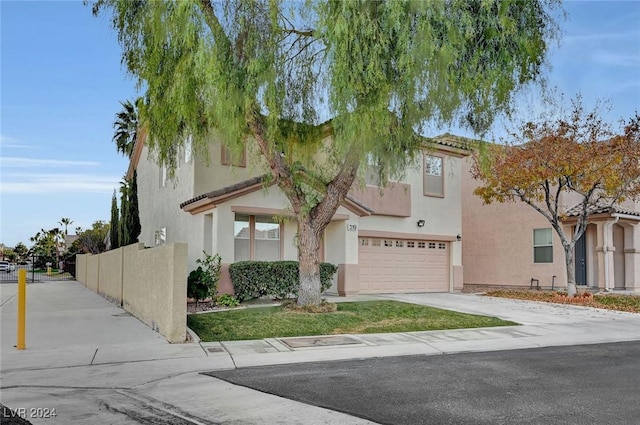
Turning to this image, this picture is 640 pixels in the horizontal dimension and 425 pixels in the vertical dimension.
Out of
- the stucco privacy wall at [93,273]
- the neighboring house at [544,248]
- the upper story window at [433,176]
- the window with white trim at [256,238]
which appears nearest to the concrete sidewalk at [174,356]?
the window with white trim at [256,238]

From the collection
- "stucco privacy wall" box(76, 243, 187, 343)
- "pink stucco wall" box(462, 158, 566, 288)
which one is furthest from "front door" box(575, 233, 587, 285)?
"stucco privacy wall" box(76, 243, 187, 343)

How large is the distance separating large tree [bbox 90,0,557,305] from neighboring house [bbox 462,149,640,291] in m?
11.6

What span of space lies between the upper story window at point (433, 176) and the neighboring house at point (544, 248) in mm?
2056

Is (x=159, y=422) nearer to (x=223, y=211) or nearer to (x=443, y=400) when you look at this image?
(x=443, y=400)

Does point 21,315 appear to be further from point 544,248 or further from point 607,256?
point 607,256

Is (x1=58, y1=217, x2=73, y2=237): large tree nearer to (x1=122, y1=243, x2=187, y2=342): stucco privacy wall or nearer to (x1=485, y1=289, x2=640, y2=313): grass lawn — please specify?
(x1=122, y1=243, x2=187, y2=342): stucco privacy wall

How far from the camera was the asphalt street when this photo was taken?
222 inches

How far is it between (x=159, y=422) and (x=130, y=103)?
39.9m

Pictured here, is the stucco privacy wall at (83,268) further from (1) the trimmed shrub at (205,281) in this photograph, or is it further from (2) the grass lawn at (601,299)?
(2) the grass lawn at (601,299)

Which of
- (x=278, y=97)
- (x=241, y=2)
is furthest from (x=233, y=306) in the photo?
(x=241, y=2)

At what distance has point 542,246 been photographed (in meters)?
23.4

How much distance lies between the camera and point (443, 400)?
616 cm

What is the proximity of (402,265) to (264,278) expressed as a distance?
729 centimetres

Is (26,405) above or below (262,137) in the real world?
below
